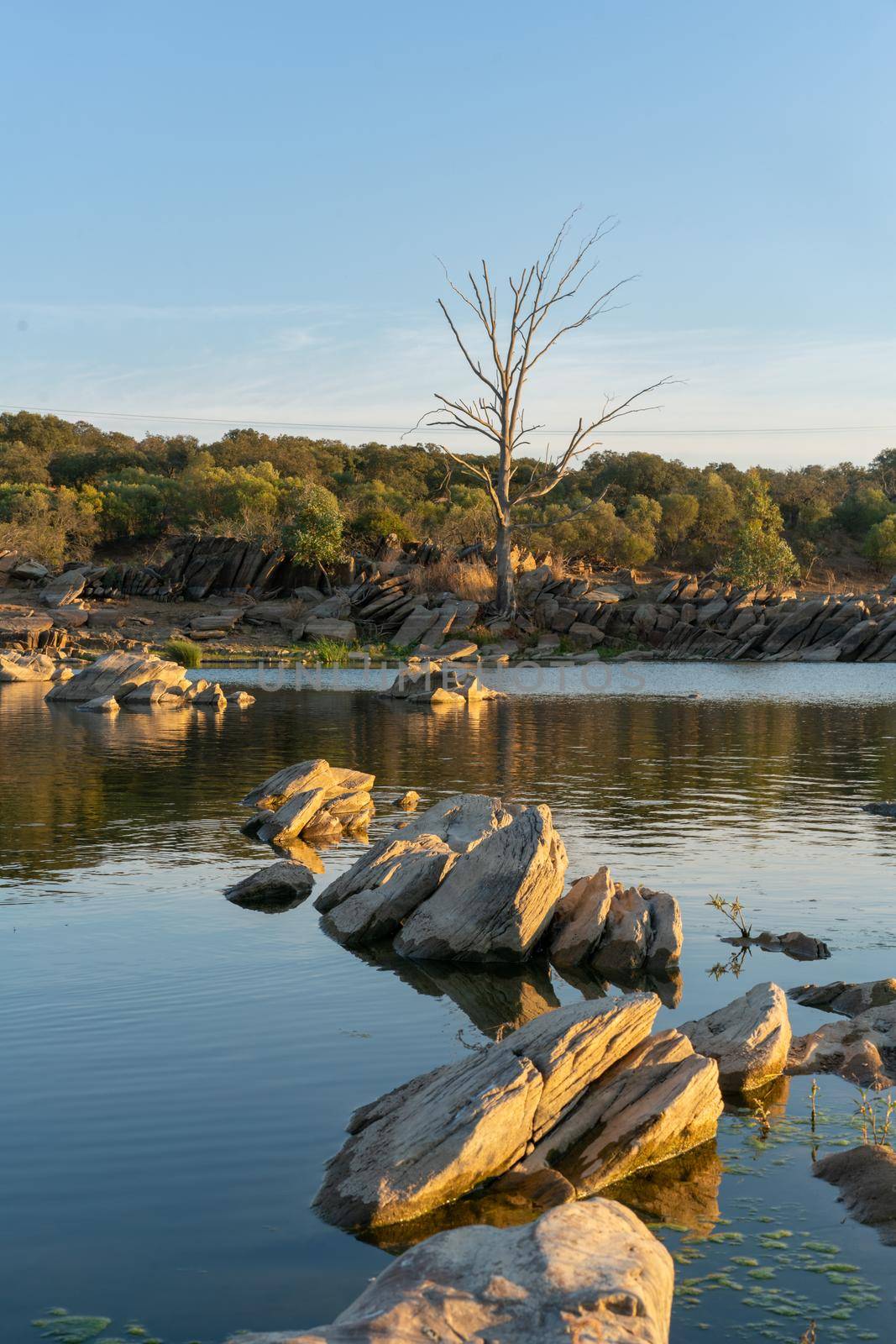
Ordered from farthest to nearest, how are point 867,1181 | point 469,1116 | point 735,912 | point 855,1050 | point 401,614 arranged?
point 401,614, point 735,912, point 855,1050, point 867,1181, point 469,1116

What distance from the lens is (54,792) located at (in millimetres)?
22703

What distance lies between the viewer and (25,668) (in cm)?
5034

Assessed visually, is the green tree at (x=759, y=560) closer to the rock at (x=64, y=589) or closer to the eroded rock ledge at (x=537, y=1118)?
the rock at (x=64, y=589)

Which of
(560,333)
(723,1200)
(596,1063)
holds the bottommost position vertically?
(723,1200)

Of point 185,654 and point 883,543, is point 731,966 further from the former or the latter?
point 883,543

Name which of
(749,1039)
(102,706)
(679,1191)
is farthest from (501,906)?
(102,706)

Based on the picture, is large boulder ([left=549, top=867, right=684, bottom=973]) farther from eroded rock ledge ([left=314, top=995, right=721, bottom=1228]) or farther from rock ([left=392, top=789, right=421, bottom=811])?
rock ([left=392, top=789, right=421, bottom=811])

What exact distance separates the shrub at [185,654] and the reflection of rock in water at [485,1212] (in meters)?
48.4

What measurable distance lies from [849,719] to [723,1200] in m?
30.8

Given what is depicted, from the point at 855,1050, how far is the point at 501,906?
4.06 meters

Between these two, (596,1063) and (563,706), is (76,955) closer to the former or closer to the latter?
(596,1063)

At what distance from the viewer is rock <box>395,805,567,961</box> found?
40.8ft

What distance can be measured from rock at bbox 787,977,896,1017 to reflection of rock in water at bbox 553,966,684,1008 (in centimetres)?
106

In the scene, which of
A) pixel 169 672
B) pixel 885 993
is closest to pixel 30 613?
pixel 169 672
